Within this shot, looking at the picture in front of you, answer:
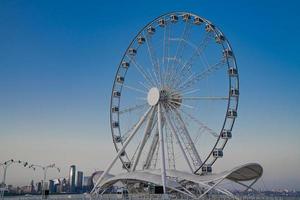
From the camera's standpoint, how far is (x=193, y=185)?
41438 millimetres

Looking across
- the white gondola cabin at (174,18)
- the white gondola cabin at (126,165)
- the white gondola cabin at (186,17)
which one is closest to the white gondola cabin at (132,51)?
the white gondola cabin at (174,18)

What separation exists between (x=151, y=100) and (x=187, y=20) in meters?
11.2

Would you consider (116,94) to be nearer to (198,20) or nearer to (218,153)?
(198,20)

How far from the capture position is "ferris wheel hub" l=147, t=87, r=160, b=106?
42.6m

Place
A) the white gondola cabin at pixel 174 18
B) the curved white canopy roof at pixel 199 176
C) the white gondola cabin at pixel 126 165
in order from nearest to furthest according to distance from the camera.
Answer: the curved white canopy roof at pixel 199 176 < the white gondola cabin at pixel 174 18 < the white gondola cabin at pixel 126 165

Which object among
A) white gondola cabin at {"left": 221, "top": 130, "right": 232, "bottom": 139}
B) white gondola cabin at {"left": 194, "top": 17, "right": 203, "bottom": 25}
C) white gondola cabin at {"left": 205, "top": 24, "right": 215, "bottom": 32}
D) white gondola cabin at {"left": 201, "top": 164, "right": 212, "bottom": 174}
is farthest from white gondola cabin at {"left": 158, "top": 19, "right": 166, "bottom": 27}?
white gondola cabin at {"left": 201, "top": 164, "right": 212, "bottom": 174}

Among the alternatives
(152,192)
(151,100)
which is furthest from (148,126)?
(152,192)

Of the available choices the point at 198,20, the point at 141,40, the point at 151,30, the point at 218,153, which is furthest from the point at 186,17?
the point at 218,153

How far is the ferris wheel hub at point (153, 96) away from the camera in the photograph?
4262cm

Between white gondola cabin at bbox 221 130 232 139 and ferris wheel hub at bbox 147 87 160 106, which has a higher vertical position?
ferris wheel hub at bbox 147 87 160 106

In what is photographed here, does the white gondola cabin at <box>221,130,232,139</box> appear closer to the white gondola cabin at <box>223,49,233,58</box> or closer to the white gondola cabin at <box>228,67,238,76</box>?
the white gondola cabin at <box>228,67,238,76</box>

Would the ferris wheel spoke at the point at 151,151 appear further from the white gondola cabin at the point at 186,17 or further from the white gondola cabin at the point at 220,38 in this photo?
the white gondola cabin at the point at 186,17

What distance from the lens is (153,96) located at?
43156 millimetres

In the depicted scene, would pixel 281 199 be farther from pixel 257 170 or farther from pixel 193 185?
pixel 193 185
